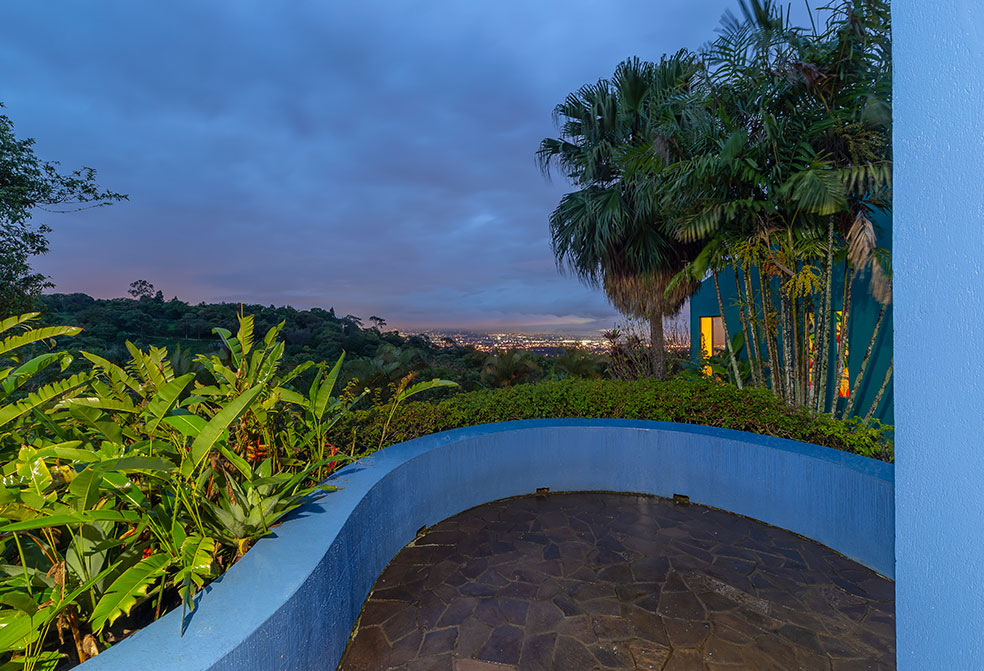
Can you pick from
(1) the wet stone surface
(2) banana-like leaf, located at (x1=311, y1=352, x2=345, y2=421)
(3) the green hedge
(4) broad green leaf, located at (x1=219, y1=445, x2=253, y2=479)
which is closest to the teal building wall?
(3) the green hedge

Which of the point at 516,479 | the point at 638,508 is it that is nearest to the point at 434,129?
the point at 516,479

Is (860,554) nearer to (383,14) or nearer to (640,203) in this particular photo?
(640,203)

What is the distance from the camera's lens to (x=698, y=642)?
7.19 ft

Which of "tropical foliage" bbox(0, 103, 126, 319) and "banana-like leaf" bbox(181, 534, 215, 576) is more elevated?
"tropical foliage" bbox(0, 103, 126, 319)

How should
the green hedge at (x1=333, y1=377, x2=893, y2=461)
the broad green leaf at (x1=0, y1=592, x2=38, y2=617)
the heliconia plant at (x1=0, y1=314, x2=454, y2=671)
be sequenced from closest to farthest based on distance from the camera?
the broad green leaf at (x1=0, y1=592, x2=38, y2=617) → the heliconia plant at (x1=0, y1=314, x2=454, y2=671) → the green hedge at (x1=333, y1=377, x2=893, y2=461)

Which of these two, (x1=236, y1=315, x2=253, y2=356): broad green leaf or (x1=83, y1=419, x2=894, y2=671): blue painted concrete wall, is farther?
(x1=236, y1=315, x2=253, y2=356): broad green leaf

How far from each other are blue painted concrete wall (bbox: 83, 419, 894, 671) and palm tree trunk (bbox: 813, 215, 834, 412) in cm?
207

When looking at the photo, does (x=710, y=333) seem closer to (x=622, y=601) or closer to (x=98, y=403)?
(x=622, y=601)

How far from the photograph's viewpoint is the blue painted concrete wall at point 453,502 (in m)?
1.45

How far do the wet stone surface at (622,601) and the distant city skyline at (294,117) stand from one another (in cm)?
515

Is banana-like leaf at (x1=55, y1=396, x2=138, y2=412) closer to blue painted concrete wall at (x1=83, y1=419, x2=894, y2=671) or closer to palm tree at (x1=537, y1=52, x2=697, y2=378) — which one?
blue painted concrete wall at (x1=83, y1=419, x2=894, y2=671)

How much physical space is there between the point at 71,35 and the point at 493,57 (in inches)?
230

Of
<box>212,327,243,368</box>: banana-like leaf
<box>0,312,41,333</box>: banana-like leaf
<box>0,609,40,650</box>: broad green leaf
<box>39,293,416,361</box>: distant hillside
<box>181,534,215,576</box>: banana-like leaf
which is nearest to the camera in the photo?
<box>0,609,40,650</box>: broad green leaf

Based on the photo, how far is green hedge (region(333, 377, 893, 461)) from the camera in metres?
3.84
